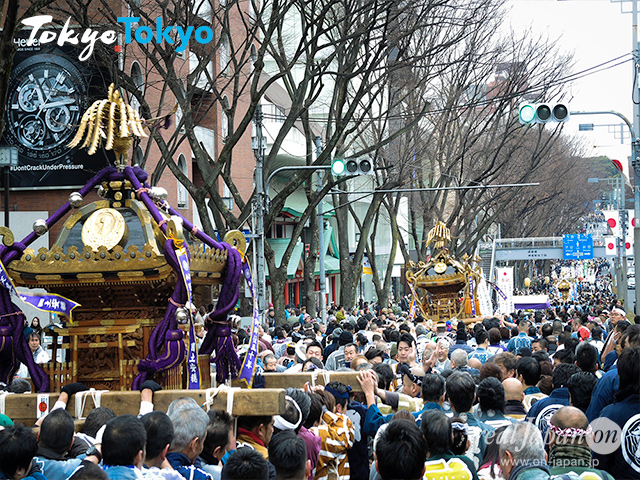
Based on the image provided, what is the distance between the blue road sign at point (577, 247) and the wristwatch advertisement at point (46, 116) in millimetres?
33356

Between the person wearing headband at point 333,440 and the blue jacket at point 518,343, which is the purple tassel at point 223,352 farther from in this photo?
the blue jacket at point 518,343

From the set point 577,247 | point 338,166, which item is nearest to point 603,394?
point 338,166

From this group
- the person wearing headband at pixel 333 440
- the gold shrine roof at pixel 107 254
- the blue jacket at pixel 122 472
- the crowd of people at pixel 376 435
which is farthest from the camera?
the gold shrine roof at pixel 107 254

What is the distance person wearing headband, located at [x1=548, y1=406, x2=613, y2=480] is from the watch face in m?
22.4

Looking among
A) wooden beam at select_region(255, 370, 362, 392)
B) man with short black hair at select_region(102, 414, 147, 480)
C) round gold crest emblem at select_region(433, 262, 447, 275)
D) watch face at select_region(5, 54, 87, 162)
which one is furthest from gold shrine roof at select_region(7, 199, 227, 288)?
watch face at select_region(5, 54, 87, 162)

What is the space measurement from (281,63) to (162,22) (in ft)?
10.3

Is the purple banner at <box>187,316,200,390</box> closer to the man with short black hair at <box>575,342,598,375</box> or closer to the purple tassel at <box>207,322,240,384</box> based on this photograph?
the purple tassel at <box>207,322,240,384</box>

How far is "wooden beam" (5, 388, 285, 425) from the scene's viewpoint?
5.96m

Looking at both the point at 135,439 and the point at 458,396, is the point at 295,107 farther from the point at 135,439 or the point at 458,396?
the point at 135,439

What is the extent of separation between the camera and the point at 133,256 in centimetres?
714

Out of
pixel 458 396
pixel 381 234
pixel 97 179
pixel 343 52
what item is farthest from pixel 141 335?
pixel 381 234

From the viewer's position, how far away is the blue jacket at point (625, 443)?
5438 millimetres

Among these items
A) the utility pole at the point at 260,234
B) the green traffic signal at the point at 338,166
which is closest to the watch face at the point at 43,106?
the utility pole at the point at 260,234

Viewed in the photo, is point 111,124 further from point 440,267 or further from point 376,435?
point 440,267
